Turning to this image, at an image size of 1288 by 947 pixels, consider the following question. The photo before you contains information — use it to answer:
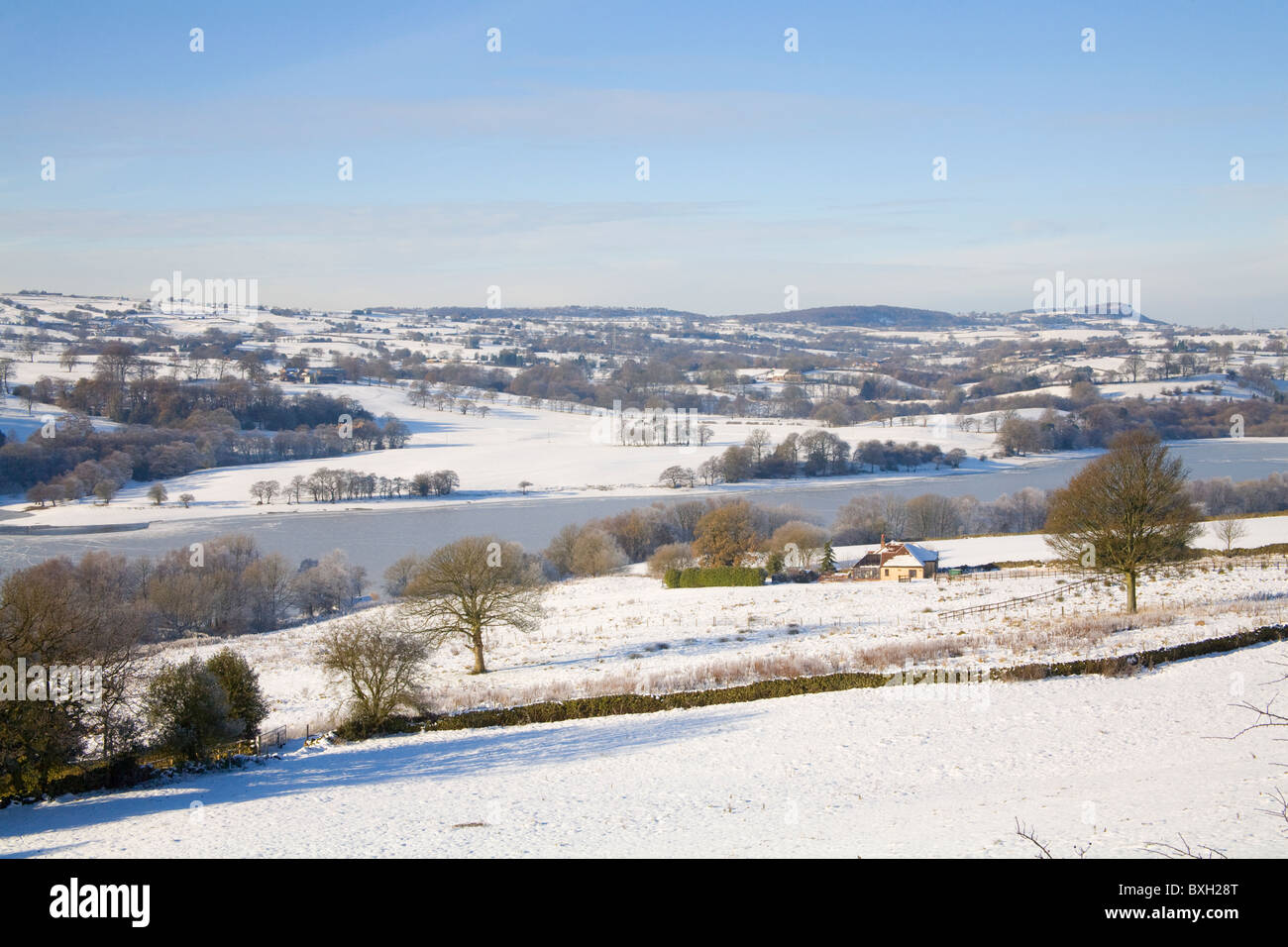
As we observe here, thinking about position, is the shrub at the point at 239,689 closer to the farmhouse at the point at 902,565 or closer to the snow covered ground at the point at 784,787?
the snow covered ground at the point at 784,787

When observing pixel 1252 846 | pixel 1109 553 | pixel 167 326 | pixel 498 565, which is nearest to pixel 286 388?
pixel 167 326

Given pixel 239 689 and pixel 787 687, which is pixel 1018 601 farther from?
pixel 239 689

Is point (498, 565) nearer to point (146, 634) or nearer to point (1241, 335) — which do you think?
point (146, 634)

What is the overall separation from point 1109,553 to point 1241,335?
20331 centimetres

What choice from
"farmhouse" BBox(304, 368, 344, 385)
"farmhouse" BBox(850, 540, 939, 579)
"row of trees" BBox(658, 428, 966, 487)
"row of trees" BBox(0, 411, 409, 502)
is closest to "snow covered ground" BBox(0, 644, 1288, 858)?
"farmhouse" BBox(850, 540, 939, 579)

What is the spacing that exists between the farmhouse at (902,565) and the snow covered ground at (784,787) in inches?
555

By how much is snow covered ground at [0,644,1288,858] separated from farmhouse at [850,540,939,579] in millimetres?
14095

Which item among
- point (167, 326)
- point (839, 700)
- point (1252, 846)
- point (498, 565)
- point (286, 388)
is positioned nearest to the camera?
point (1252, 846)

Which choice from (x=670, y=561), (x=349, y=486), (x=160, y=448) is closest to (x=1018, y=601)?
(x=670, y=561)

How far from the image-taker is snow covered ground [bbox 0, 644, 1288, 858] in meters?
7.60

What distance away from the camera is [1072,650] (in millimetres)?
15867

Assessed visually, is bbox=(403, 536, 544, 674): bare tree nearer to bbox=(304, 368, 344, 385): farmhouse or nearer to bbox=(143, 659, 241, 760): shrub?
bbox=(143, 659, 241, 760): shrub

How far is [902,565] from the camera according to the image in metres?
29.0

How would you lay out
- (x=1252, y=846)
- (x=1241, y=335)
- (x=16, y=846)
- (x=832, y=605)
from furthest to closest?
1. (x=1241, y=335)
2. (x=832, y=605)
3. (x=16, y=846)
4. (x=1252, y=846)
